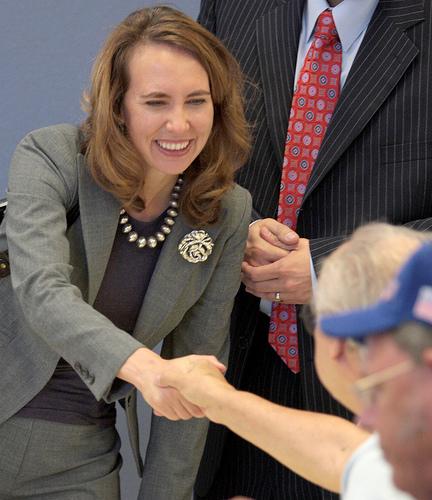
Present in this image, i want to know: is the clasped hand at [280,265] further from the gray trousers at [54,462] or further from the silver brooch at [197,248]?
the gray trousers at [54,462]

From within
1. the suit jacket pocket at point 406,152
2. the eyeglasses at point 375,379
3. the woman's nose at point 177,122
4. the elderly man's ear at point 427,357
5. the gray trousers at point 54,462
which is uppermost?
the elderly man's ear at point 427,357

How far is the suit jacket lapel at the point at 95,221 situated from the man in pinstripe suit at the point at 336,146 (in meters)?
0.42

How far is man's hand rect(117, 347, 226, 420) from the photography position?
1594 millimetres

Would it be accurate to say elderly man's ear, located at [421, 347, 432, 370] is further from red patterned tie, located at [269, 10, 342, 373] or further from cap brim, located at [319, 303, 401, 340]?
red patterned tie, located at [269, 10, 342, 373]

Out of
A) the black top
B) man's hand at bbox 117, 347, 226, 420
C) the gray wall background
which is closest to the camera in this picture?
man's hand at bbox 117, 347, 226, 420

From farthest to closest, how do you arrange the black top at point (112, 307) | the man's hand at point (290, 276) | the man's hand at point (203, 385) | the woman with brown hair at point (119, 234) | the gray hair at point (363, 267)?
the man's hand at point (290, 276) → the black top at point (112, 307) → the woman with brown hair at point (119, 234) → the man's hand at point (203, 385) → the gray hair at point (363, 267)

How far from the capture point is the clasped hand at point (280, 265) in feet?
6.76

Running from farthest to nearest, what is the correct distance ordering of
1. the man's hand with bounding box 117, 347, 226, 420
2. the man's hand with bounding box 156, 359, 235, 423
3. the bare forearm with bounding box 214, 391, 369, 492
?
1. the man's hand with bounding box 117, 347, 226, 420
2. the man's hand with bounding box 156, 359, 235, 423
3. the bare forearm with bounding box 214, 391, 369, 492

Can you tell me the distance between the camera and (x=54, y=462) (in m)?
1.91

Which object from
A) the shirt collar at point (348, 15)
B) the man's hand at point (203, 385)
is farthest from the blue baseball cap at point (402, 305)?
the shirt collar at point (348, 15)

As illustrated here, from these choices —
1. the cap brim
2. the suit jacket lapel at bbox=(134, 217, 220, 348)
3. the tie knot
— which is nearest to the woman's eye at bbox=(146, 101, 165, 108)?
the suit jacket lapel at bbox=(134, 217, 220, 348)


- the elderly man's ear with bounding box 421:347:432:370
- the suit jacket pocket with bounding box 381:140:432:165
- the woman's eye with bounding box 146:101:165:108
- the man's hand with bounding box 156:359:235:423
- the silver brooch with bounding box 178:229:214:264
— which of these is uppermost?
the elderly man's ear with bounding box 421:347:432:370

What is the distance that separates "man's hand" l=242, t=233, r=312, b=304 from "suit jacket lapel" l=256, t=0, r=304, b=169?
28 cm

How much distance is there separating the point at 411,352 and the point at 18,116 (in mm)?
2746
